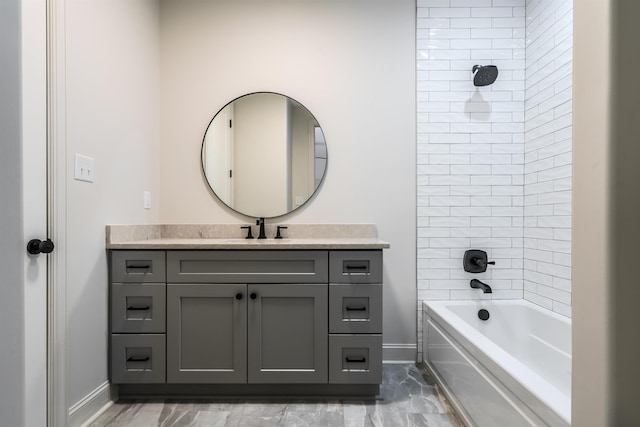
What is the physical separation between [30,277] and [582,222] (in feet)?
5.54

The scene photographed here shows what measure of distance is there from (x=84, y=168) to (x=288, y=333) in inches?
50.2

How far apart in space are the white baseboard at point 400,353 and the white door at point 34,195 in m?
1.80

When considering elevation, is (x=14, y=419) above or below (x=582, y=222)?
below

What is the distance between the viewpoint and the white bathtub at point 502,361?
3.49ft

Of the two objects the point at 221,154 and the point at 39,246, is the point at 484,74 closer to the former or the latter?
the point at 221,154

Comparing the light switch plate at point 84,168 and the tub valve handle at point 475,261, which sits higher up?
the light switch plate at point 84,168

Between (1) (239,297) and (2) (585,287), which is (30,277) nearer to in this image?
(1) (239,297)

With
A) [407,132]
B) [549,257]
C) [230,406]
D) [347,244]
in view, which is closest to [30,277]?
[230,406]

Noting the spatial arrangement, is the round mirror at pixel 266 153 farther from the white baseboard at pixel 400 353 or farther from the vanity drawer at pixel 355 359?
the white baseboard at pixel 400 353

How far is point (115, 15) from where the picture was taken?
1.73m

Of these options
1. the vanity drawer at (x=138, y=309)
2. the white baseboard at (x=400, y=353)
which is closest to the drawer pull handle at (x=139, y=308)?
the vanity drawer at (x=138, y=309)

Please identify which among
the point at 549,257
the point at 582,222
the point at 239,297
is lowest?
the point at 239,297

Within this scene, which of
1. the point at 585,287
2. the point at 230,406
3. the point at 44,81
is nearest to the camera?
the point at 585,287

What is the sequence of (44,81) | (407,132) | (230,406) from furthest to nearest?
(407,132), (230,406), (44,81)
